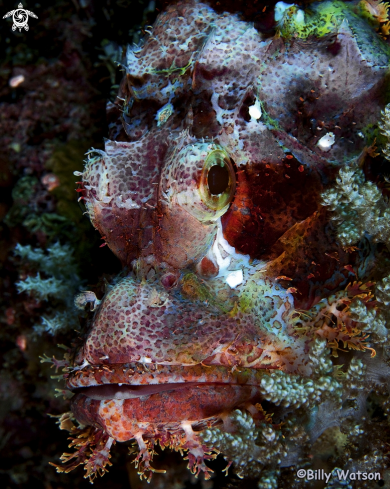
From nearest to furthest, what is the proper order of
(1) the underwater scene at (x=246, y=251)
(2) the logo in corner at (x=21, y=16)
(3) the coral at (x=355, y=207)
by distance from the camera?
(1) the underwater scene at (x=246, y=251), (3) the coral at (x=355, y=207), (2) the logo in corner at (x=21, y=16)

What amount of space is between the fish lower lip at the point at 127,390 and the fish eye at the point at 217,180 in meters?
1.16

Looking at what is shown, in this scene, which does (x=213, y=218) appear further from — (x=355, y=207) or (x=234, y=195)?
(x=355, y=207)

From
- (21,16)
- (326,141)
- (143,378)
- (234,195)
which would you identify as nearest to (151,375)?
(143,378)

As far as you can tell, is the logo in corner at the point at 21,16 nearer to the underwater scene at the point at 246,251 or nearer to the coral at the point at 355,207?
the underwater scene at the point at 246,251

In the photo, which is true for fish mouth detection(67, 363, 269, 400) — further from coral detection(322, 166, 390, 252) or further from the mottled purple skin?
coral detection(322, 166, 390, 252)

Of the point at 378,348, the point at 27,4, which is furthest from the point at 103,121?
the point at 378,348

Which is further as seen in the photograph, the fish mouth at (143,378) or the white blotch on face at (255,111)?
the white blotch on face at (255,111)

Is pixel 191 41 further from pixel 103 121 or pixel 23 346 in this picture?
pixel 23 346

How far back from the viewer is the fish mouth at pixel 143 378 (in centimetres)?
246

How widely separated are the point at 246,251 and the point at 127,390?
120cm

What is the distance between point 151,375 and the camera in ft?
8.07

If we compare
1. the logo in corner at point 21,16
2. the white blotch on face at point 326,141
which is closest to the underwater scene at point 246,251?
the white blotch on face at point 326,141

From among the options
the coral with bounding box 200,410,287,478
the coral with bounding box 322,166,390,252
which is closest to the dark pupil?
the coral with bounding box 322,166,390,252

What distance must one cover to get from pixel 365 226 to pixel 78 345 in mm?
2287
